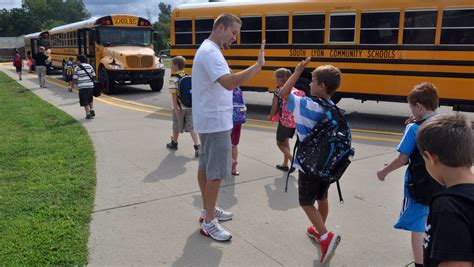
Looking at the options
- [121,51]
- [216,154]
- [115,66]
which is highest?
[121,51]

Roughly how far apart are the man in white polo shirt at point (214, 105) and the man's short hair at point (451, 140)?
183 centimetres

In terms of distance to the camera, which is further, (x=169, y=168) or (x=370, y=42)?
(x=370, y=42)

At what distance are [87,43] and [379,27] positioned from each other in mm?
12575

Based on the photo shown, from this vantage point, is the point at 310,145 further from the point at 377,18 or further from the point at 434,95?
the point at 377,18

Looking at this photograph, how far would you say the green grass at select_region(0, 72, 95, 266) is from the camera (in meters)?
3.27

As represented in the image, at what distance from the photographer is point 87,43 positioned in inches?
684

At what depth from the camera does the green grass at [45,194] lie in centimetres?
327

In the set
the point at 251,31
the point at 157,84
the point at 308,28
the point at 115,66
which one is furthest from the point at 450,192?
the point at 157,84

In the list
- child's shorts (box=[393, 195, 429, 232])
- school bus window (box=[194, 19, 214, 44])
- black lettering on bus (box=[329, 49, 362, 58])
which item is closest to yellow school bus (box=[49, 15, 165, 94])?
school bus window (box=[194, 19, 214, 44])

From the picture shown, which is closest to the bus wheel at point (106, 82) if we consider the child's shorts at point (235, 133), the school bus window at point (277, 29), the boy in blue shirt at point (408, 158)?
the school bus window at point (277, 29)

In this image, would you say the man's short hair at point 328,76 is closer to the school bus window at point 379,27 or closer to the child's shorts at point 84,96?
the school bus window at point 379,27

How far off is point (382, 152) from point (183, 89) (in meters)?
3.32

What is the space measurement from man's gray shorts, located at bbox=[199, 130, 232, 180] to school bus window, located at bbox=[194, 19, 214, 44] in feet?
27.5

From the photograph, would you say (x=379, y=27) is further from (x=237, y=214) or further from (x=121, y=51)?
(x=121, y=51)
